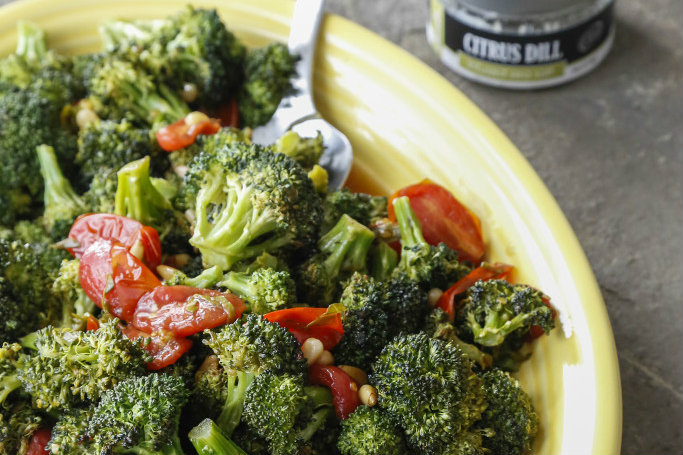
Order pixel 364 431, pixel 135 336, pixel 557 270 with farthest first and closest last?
pixel 557 270
pixel 135 336
pixel 364 431

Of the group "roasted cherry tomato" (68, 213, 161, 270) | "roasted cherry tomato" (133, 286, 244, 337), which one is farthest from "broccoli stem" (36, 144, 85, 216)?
"roasted cherry tomato" (133, 286, 244, 337)

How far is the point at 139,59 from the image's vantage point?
7.67 ft

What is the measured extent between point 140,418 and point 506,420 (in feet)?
2.66

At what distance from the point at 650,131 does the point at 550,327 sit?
1499 mm

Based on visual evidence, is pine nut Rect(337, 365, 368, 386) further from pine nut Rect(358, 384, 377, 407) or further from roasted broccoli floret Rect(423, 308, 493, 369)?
roasted broccoli floret Rect(423, 308, 493, 369)

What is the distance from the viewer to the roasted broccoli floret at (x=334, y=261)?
1.90 meters

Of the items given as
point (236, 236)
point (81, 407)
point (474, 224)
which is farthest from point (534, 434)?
point (81, 407)

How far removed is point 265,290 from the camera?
1.75 m

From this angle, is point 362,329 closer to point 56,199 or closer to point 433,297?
point 433,297

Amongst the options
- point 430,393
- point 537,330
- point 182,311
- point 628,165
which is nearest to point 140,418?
point 182,311

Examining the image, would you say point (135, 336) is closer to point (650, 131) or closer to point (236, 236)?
point (236, 236)

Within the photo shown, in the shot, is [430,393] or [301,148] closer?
[430,393]

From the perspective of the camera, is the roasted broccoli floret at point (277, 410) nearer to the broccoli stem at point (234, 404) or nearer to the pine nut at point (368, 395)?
the broccoli stem at point (234, 404)

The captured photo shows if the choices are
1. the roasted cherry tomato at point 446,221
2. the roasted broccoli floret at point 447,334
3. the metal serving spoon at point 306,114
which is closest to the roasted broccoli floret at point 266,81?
the metal serving spoon at point 306,114
